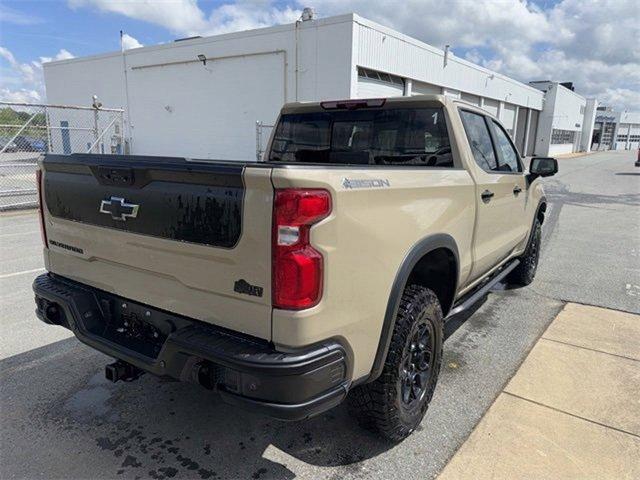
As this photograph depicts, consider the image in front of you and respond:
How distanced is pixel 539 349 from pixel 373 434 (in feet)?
6.84

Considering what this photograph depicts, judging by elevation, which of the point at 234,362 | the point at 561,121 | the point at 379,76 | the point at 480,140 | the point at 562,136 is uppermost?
the point at 379,76

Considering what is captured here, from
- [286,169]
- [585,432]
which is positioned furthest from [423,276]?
[286,169]

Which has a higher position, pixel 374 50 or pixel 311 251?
pixel 374 50

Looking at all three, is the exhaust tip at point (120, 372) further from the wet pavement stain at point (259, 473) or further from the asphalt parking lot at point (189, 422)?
the wet pavement stain at point (259, 473)

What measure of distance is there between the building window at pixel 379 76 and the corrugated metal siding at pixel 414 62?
0.27 meters

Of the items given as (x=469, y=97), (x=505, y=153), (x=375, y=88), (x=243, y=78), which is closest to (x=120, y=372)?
(x=505, y=153)

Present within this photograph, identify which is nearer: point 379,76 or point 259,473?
point 259,473

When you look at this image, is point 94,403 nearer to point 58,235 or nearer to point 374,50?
Answer: point 58,235

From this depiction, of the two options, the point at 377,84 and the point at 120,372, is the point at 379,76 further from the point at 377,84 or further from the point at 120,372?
the point at 120,372

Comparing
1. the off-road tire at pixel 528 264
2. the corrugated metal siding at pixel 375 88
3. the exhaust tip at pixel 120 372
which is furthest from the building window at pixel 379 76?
the exhaust tip at pixel 120 372

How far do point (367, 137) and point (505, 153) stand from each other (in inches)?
64.0

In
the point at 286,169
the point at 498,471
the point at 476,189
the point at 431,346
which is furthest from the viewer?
the point at 476,189

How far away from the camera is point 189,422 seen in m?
3.01

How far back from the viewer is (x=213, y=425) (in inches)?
117
